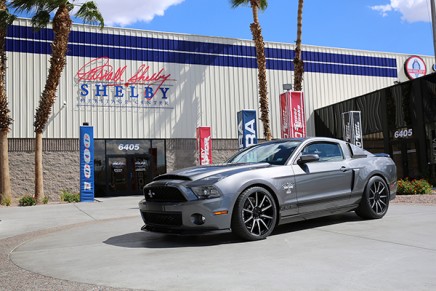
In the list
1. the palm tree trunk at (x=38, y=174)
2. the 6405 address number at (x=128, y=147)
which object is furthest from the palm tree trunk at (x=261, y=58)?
the palm tree trunk at (x=38, y=174)

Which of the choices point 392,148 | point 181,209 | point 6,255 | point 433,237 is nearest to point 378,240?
point 433,237

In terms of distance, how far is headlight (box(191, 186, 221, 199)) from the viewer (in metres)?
5.55

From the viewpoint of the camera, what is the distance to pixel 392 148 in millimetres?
20703

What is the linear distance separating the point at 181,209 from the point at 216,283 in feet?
5.98

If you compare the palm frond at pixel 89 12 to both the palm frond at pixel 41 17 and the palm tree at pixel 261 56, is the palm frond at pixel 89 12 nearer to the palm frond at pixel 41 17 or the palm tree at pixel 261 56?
the palm frond at pixel 41 17

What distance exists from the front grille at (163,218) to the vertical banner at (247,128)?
43.1 ft

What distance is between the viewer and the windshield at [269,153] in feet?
21.5

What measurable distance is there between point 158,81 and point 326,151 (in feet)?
55.4

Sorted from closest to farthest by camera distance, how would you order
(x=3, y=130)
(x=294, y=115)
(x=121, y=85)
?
(x=3, y=130) → (x=294, y=115) → (x=121, y=85)

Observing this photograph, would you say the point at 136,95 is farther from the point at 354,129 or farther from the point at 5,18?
the point at 354,129

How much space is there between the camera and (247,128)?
19.4 metres

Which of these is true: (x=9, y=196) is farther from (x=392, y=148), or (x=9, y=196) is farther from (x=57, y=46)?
(x=392, y=148)

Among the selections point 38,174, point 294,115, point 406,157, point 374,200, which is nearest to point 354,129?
point 406,157

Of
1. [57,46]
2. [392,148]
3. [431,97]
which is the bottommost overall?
[392,148]
